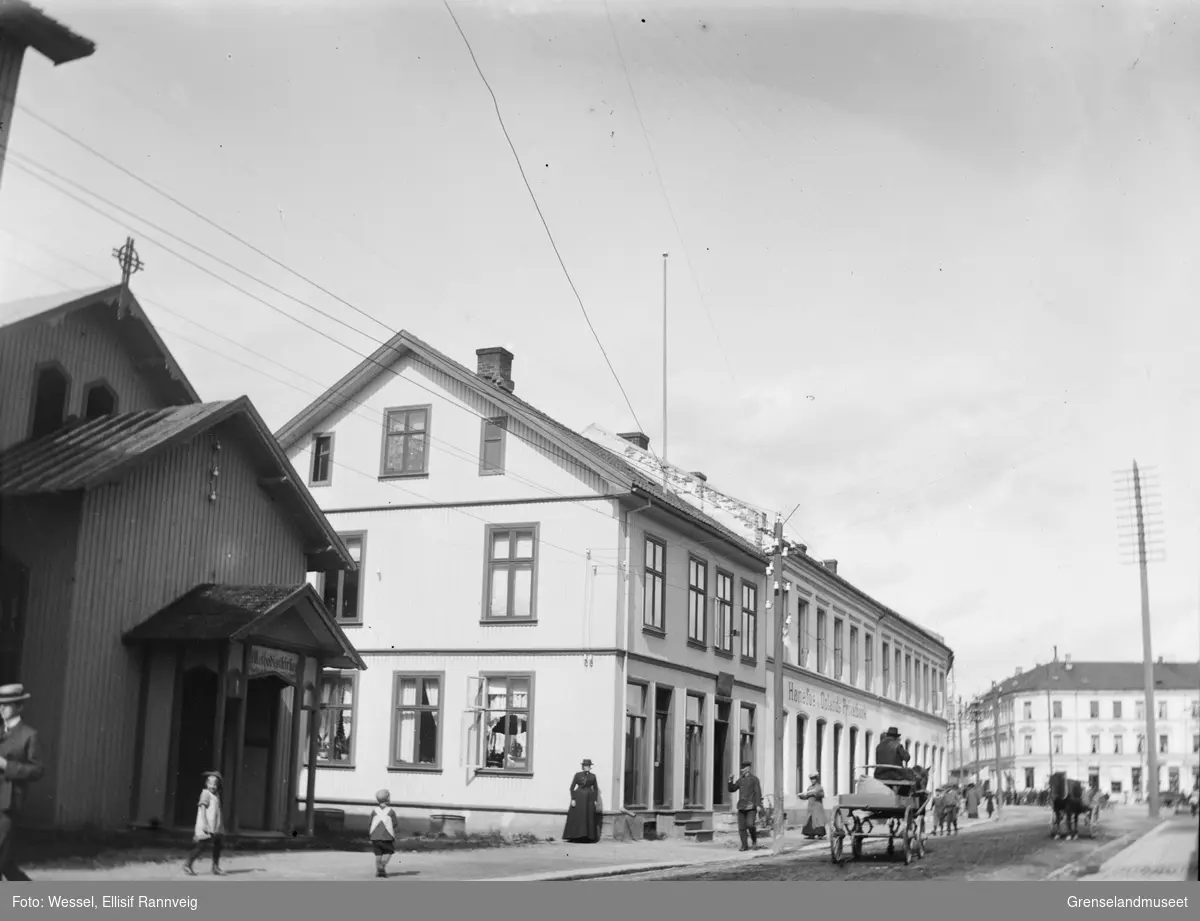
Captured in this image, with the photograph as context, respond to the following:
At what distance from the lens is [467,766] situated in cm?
1177

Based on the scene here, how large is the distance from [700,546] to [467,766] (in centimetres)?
647

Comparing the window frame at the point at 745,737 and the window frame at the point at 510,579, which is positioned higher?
the window frame at the point at 510,579

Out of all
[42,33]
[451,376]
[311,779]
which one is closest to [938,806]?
[311,779]

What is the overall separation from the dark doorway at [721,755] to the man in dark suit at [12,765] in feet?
31.9

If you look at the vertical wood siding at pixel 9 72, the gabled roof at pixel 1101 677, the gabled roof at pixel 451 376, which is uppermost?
the vertical wood siding at pixel 9 72

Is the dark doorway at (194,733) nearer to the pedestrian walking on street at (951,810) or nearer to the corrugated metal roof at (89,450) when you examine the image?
the corrugated metal roof at (89,450)

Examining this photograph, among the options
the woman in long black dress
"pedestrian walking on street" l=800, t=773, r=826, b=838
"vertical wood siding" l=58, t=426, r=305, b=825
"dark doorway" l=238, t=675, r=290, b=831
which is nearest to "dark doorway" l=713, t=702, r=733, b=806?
"pedestrian walking on street" l=800, t=773, r=826, b=838

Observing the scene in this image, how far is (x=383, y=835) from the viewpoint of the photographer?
1050 cm

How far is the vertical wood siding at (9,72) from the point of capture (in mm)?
10698

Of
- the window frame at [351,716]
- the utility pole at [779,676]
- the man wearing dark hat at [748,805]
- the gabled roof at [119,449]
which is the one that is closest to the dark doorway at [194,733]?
the window frame at [351,716]

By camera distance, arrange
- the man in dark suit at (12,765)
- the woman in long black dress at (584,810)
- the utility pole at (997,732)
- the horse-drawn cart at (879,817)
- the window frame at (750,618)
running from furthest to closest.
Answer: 1. the window frame at (750,618)
2. the woman in long black dress at (584,810)
3. the horse-drawn cart at (879,817)
4. the utility pole at (997,732)
5. the man in dark suit at (12,765)

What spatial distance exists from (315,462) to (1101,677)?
6.99 m

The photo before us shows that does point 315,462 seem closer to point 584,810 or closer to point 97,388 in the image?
point 97,388
